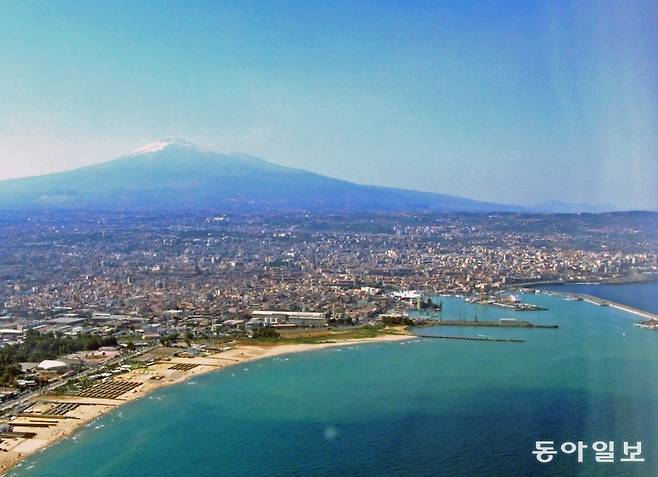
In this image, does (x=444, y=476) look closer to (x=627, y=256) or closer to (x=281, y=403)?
(x=281, y=403)

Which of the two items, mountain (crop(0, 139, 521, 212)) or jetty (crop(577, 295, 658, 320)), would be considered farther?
mountain (crop(0, 139, 521, 212))

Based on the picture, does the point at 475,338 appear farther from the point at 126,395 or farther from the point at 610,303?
the point at 126,395

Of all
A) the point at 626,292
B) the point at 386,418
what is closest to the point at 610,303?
the point at 626,292

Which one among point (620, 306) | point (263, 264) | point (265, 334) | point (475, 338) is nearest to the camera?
point (475, 338)

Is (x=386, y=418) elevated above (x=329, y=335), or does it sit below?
above

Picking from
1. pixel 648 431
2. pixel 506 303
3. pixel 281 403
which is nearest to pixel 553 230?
pixel 506 303

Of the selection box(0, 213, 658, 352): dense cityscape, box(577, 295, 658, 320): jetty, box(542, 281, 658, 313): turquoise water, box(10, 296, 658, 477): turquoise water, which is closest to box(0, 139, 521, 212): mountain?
box(0, 213, 658, 352): dense cityscape

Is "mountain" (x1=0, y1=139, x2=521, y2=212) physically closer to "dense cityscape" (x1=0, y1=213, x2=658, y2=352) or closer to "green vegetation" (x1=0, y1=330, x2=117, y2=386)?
"dense cityscape" (x1=0, y1=213, x2=658, y2=352)

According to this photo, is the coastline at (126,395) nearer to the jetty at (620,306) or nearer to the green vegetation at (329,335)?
the green vegetation at (329,335)
